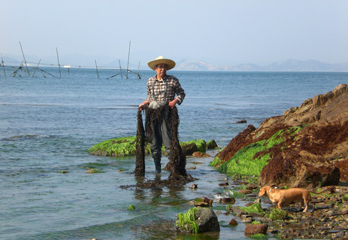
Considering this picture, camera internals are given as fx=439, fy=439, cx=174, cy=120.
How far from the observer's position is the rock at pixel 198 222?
636 cm

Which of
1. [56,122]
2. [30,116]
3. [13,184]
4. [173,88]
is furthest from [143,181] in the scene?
[30,116]

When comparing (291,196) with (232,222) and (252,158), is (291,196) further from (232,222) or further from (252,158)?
(252,158)

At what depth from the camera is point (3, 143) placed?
54.0 feet

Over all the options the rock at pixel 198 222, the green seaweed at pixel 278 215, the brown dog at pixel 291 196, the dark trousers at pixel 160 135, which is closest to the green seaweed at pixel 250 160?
the dark trousers at pixel 160 135

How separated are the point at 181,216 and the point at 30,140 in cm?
1242

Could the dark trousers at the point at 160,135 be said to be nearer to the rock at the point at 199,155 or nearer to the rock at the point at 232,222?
the rock at the point at 232,222

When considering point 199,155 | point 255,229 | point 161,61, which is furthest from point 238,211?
point 199,155

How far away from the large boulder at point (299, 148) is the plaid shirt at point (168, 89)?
2446 millimetres

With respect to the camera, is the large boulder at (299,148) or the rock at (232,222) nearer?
the rock at (232,222)

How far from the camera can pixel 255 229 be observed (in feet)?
20.2

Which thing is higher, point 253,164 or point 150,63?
→ point 150,63

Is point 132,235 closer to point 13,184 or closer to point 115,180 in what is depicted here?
point 115,180

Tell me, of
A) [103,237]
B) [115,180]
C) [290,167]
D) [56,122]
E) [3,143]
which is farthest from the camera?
[56,122]

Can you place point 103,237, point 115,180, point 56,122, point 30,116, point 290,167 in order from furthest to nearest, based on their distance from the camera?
point 30,116, point 56,122, point 115,180, point 290,167, point 103,237
